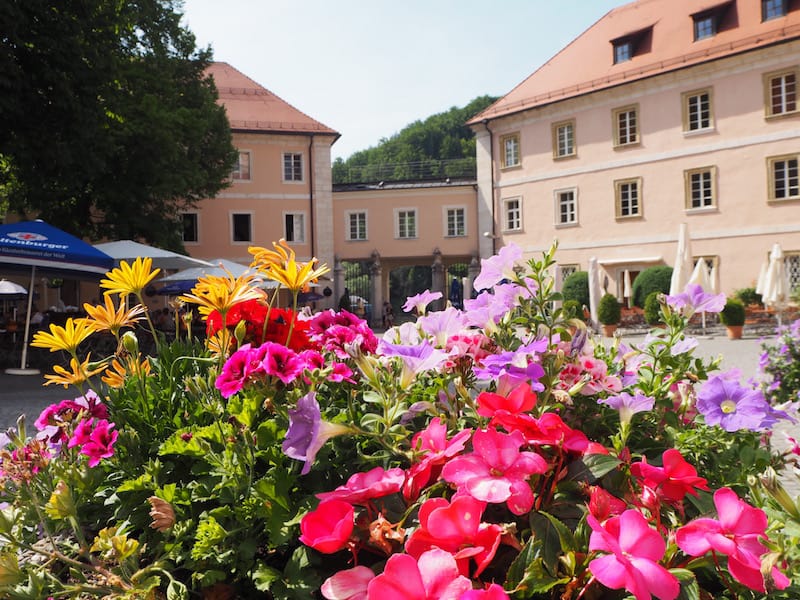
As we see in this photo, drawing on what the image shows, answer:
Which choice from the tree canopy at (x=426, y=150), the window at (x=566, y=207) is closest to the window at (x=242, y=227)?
the window at (x=566, y=207)

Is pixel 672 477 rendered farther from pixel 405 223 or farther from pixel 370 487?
pixel 405 223

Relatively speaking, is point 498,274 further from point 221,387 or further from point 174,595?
point 174,595

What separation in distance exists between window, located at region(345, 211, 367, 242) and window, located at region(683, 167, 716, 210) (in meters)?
15.3

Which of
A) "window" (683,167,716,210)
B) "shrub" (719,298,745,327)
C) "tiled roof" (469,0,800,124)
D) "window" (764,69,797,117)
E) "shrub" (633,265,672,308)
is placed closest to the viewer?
"shrub" (719,298,745,327)

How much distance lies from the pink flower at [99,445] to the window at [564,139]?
96.8 feet

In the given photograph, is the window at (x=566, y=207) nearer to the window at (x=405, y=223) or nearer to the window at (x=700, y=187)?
the window at (x=700, y=187)

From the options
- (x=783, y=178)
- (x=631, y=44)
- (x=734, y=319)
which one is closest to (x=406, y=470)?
(x=734, y=319)

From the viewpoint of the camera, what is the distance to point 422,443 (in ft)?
4.28

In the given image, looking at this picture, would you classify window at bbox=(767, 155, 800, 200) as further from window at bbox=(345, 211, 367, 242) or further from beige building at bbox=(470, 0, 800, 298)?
window at bbox=(345, 211, 367, 242)

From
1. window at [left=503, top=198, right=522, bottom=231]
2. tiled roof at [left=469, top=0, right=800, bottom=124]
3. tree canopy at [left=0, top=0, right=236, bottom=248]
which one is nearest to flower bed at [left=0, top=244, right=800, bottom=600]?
tree canopy at [left=0, top=0, right=236, bottom=248]

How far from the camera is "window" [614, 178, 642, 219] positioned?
1084 inches

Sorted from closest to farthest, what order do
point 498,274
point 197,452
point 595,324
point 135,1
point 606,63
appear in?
point 197,452 → point 498,274 → point 135,1 → point 595,324 → point 606,63

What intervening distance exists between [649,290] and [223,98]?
23083mm

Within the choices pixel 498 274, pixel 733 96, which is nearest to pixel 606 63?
pixel 733 96
